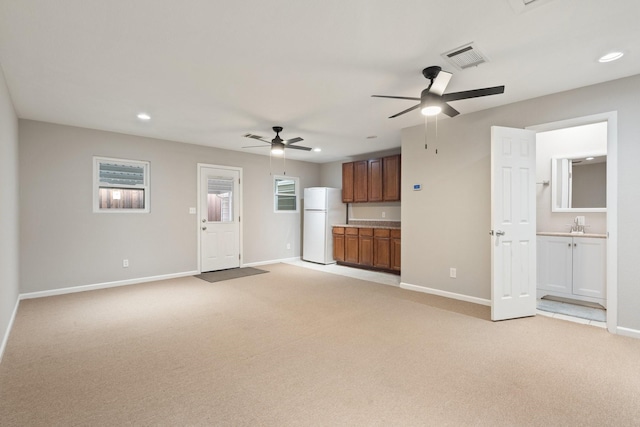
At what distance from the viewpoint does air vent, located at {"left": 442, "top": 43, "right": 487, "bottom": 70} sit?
7.95 feet

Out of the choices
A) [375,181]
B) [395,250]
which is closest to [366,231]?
[395,250]

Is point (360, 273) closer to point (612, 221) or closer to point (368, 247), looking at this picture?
point (368, 247)

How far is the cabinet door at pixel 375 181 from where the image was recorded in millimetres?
6367

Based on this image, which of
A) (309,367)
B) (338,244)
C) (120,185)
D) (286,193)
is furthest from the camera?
(286,193)

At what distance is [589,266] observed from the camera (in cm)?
396

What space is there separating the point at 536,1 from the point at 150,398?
3617mm

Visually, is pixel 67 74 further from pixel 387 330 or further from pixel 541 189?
pixel 541 189

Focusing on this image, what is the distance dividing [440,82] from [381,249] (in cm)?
390

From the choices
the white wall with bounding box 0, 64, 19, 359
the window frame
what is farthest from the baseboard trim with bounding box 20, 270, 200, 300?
the window frame

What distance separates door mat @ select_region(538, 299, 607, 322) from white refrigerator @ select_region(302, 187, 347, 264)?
4.16 m

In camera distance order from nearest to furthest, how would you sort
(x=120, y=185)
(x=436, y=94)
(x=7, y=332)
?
(x=436, y=94) → (x=7, y=332) → (x=120, y=185)

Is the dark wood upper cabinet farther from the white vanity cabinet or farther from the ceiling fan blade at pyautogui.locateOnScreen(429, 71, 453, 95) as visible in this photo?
the ceiling fan blade at pyautogui.locateOnScreen(429, 71, 453, 95)

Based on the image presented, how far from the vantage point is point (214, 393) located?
203 cm

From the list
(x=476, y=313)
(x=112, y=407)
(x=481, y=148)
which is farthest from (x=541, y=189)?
(x=112, y=407)
